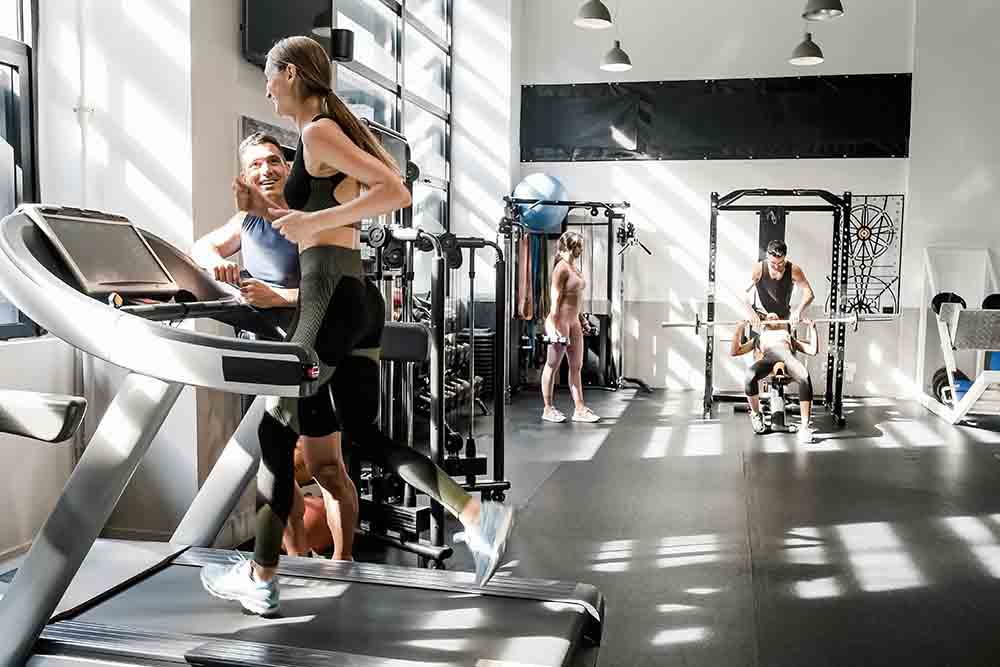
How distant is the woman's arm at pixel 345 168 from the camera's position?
7.97 feet

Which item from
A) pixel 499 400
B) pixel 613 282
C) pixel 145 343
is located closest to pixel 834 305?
pixel 613 282

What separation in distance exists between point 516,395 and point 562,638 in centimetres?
698

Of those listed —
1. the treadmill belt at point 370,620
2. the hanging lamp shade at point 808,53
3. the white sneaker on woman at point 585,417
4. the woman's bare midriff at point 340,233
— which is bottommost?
the white sneaker on woman at point 585,417

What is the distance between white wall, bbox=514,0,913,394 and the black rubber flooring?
8.31 ft

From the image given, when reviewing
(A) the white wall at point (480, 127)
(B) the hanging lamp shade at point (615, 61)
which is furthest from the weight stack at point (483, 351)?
(B) the hanging lamp shade at point (615, 61)

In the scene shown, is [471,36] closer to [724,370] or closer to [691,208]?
[691,208]

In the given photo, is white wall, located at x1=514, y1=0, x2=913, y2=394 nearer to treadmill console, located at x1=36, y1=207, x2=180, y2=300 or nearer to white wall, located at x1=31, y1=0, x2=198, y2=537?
white wall, located at x1=31, y1=0, x2=198, y2=537

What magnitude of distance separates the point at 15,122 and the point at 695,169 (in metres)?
7.37

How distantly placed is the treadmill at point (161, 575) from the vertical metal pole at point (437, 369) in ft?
3.00

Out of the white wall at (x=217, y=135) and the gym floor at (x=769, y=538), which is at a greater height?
the white wall at (x=217, y=135)

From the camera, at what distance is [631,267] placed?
10008mm

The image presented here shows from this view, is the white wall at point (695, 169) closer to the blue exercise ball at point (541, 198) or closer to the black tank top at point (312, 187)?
the blue exercise ball at point (541, 198)

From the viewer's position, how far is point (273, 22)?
4328 millimetres

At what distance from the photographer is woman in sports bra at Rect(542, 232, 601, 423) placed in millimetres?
7562
